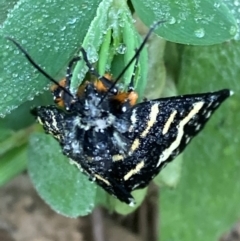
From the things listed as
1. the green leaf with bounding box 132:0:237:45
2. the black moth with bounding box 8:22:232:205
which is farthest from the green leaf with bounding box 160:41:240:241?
the green leaf with bounding box 132:0:237:45

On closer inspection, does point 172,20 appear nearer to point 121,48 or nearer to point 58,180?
point 121,48

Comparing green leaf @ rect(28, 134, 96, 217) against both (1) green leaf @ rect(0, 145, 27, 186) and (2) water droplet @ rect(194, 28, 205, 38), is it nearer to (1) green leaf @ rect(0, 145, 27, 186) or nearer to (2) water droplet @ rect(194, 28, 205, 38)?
(1) green leaf @ rect(0, 145, 27, 186)

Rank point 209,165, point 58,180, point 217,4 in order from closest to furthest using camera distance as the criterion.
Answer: point 217,4 → point 58,180 → point 209,165

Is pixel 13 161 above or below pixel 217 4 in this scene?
below

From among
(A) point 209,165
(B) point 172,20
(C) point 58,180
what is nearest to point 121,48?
(B) point 172,20

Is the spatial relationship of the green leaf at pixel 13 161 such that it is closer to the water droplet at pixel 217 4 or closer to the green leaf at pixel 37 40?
the green leaf at pixel 37 40

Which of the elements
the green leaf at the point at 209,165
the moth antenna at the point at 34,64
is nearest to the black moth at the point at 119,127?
the moth antenna at the point at 34,64
